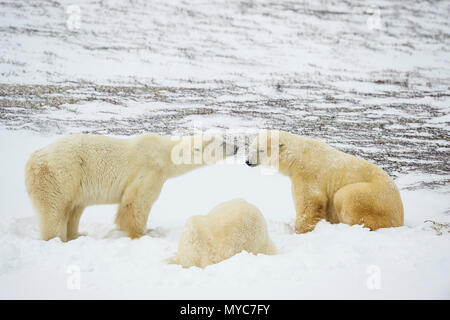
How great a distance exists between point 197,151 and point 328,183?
157 cm

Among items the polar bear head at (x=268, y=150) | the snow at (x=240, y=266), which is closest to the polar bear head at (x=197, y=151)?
the polar bear head at (x=268, y=150)

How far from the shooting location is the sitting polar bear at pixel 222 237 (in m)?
3.46

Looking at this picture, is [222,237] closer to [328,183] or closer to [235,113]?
[328,183]

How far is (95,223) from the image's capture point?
5445 mm

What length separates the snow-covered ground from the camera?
3.24m

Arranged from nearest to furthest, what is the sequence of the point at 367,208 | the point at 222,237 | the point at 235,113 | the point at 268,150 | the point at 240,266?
the point at 240,266 → the point at 222,237 → the point at 367,208 → the point at 268,150 → the point at 235,113

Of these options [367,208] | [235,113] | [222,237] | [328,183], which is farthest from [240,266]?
[235,113]

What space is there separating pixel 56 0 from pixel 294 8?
40.5 feet

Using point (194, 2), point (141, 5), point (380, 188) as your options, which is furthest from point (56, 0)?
point (380, 188)

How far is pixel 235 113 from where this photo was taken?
1162 centimetres

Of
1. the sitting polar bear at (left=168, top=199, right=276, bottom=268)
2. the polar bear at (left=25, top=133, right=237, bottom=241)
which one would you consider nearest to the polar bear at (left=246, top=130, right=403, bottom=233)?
the polar bear at (left=25, top=133, right=237, bottom=241)

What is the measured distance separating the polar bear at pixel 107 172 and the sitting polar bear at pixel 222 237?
139 centimetres

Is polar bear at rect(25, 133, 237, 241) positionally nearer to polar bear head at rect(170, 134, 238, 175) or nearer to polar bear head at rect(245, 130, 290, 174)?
polar bear head at rect(170, 134, 238, 175)

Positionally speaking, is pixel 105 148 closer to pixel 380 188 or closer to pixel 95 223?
pixel 95 223
